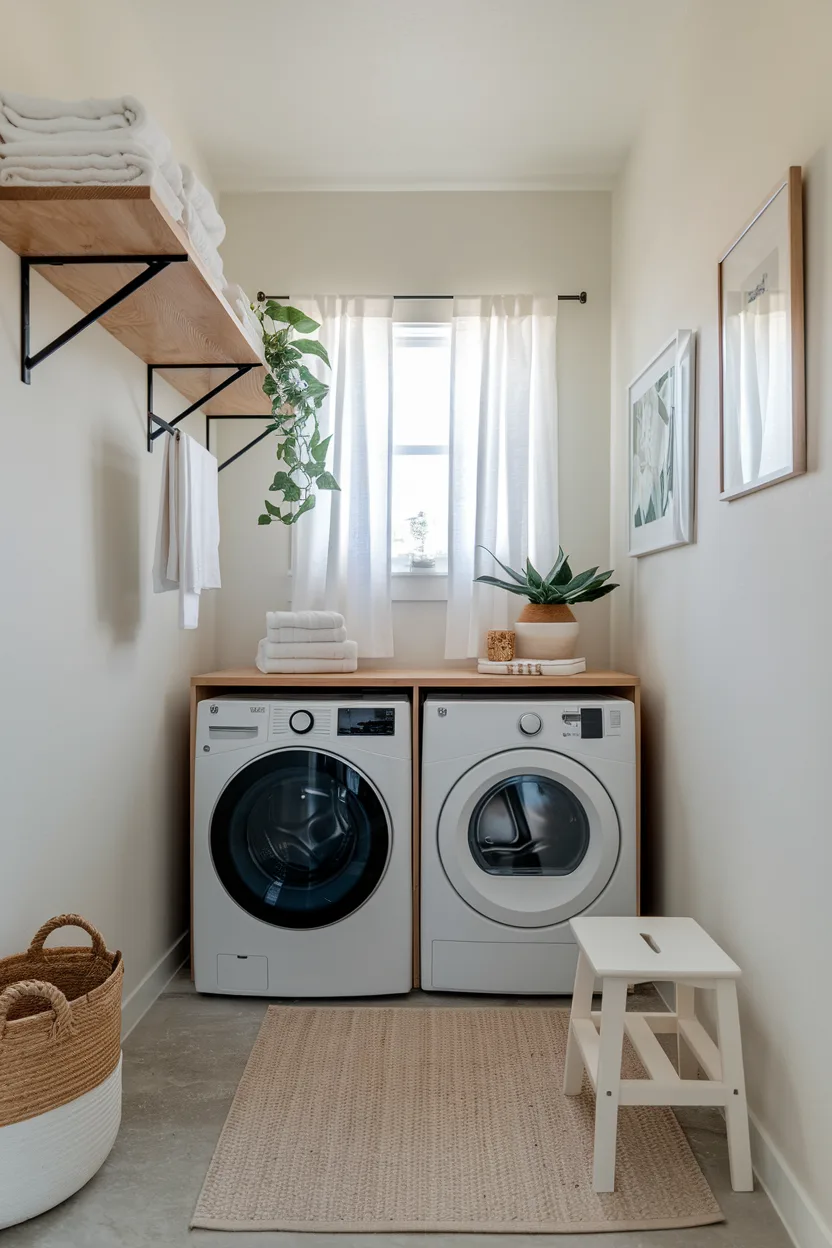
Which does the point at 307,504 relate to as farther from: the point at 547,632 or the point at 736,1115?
the point at 736,1115

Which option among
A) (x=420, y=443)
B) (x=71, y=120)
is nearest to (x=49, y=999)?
(x=71, y=120)

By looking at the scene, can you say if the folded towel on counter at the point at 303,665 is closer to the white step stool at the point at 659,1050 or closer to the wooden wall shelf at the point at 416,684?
the wooden wall shelf at the point at 416,684

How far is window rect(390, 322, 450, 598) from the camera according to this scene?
125 inches

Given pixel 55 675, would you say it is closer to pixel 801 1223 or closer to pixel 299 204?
pixel 801 1223

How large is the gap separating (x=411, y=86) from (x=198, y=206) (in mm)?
1081

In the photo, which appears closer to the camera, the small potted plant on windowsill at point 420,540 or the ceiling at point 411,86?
the ceiling at point 411,86

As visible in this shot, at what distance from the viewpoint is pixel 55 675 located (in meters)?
1.84

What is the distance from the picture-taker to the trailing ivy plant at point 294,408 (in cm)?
273

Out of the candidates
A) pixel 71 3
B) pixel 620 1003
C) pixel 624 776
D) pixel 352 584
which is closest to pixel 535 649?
pixel 624 776

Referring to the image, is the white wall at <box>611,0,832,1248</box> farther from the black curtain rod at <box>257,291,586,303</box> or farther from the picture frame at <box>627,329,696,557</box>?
the black curtain rod at <box>257,291,586,303</box>

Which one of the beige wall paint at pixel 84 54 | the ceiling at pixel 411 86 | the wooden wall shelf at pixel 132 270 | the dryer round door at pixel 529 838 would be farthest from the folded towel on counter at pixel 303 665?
the ceiling at pixel 411 86

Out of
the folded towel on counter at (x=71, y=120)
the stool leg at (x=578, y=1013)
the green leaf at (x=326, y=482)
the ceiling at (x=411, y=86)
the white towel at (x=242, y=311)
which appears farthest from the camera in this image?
the green leaf at (x=326, y=482)

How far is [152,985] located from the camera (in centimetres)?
242

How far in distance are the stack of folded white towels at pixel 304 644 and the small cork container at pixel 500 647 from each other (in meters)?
0.45
